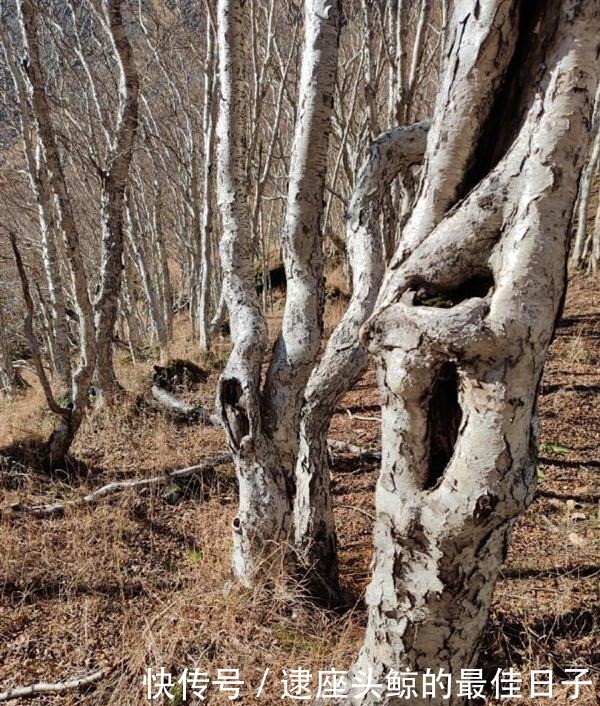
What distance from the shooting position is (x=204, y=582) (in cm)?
270

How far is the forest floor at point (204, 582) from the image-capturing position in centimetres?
226

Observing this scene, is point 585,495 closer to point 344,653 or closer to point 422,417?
point 344,653

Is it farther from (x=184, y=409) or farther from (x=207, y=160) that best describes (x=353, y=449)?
(x=207, y=160)

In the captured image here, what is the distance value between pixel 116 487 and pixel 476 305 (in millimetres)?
3394

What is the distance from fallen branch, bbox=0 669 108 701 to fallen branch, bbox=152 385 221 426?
2.77 m

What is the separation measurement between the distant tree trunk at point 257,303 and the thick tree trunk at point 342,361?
9 cm

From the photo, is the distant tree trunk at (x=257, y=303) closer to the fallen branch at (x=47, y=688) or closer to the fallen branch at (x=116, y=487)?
the fallen branch at (x=47, y=688)

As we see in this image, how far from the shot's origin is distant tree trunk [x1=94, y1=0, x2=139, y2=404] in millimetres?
3791

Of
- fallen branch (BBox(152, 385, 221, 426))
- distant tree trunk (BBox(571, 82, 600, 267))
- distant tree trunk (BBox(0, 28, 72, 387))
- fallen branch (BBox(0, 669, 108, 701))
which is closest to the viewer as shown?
fallen branch (BBox(0, 669, 108, 701))

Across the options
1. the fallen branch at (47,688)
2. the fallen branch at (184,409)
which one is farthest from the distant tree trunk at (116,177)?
the fallen branch at (47,688)

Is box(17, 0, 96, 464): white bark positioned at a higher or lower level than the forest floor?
higher

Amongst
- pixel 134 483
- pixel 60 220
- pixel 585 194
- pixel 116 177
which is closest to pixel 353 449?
pixel 134 483

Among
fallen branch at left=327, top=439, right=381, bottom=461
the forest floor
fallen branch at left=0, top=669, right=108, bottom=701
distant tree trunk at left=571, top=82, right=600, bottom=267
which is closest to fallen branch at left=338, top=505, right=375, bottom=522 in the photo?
the forest floor

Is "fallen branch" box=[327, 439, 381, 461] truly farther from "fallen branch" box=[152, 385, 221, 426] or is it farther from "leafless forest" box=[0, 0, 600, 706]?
"fallen branch" box=[152, 385, 221, 426]
